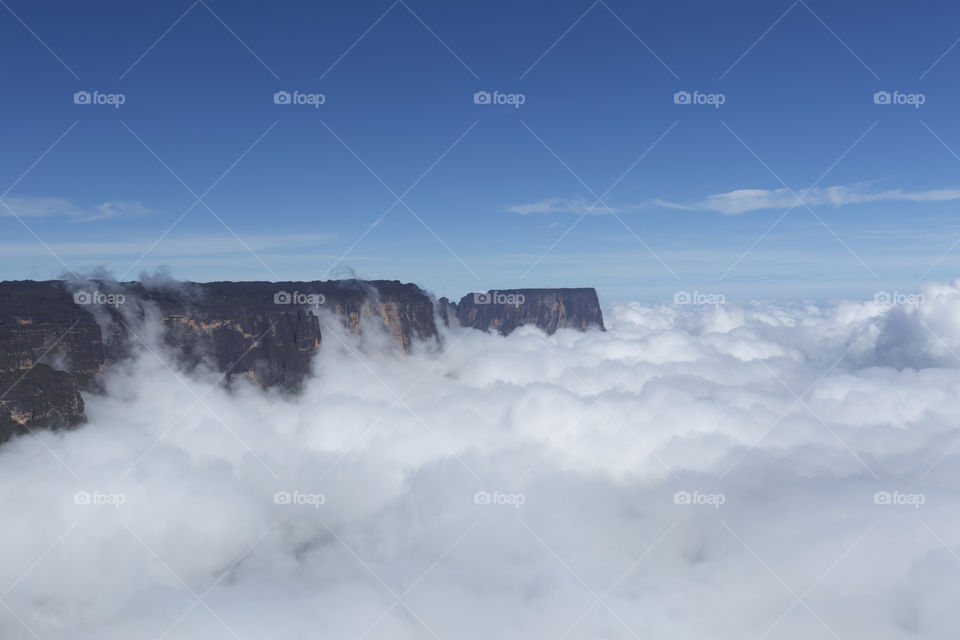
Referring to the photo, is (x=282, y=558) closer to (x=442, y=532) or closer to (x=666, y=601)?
(x=442, y=532)

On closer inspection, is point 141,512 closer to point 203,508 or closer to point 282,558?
point 203,508

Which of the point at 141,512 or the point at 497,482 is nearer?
the point at 141,512

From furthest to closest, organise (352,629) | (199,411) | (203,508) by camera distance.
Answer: (199,411) → (203,508) → (352,629)

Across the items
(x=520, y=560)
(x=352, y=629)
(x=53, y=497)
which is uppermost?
(x=53, y=497)

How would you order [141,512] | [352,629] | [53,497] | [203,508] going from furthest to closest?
[203,508], [141,512], [53,497], [352,629]

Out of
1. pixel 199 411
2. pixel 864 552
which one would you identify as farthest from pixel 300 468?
pixel 864 552

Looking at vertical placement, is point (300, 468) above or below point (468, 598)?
above

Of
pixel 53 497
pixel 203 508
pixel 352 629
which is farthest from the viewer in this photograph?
pixel 203 508

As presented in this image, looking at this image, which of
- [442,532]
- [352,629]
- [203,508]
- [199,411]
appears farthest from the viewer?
[199,411]

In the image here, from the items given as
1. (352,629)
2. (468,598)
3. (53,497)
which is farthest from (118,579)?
(468,598)
